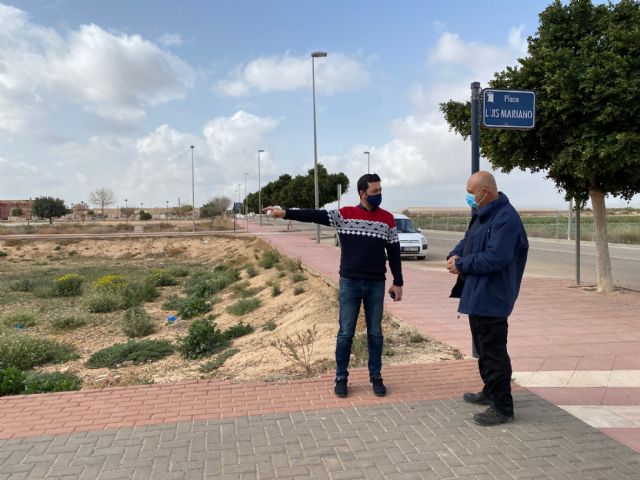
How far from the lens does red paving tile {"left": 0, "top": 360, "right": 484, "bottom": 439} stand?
4086 mm

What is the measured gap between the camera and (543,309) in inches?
336

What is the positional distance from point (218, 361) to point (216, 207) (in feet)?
290

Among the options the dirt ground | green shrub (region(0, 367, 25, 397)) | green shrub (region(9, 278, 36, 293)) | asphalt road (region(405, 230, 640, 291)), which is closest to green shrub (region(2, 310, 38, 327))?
the dirt ground

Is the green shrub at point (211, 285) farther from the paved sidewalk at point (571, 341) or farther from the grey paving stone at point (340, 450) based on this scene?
the grey paving stone at point (340, 450)

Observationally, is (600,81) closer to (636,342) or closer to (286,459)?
(636,342)

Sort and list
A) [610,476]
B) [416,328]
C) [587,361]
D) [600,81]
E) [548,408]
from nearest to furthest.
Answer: [610,476] → [548,408] → [587,361] → [416,328] → [600,81]

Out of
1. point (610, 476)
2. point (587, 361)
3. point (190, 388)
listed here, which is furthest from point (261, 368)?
point (610, 476)

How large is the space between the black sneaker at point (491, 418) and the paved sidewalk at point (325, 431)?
0.18 feet

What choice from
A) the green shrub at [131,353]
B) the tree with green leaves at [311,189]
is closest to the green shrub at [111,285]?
the green shrub at [131,353]

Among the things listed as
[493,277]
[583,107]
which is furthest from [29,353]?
[583,107]

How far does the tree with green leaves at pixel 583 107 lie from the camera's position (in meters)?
8.34

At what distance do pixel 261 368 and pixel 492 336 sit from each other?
3.39 meters

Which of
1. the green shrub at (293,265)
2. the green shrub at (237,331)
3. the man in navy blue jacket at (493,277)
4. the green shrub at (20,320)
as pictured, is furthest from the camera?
the green shrub at (293,265)

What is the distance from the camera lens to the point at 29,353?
347 inches
